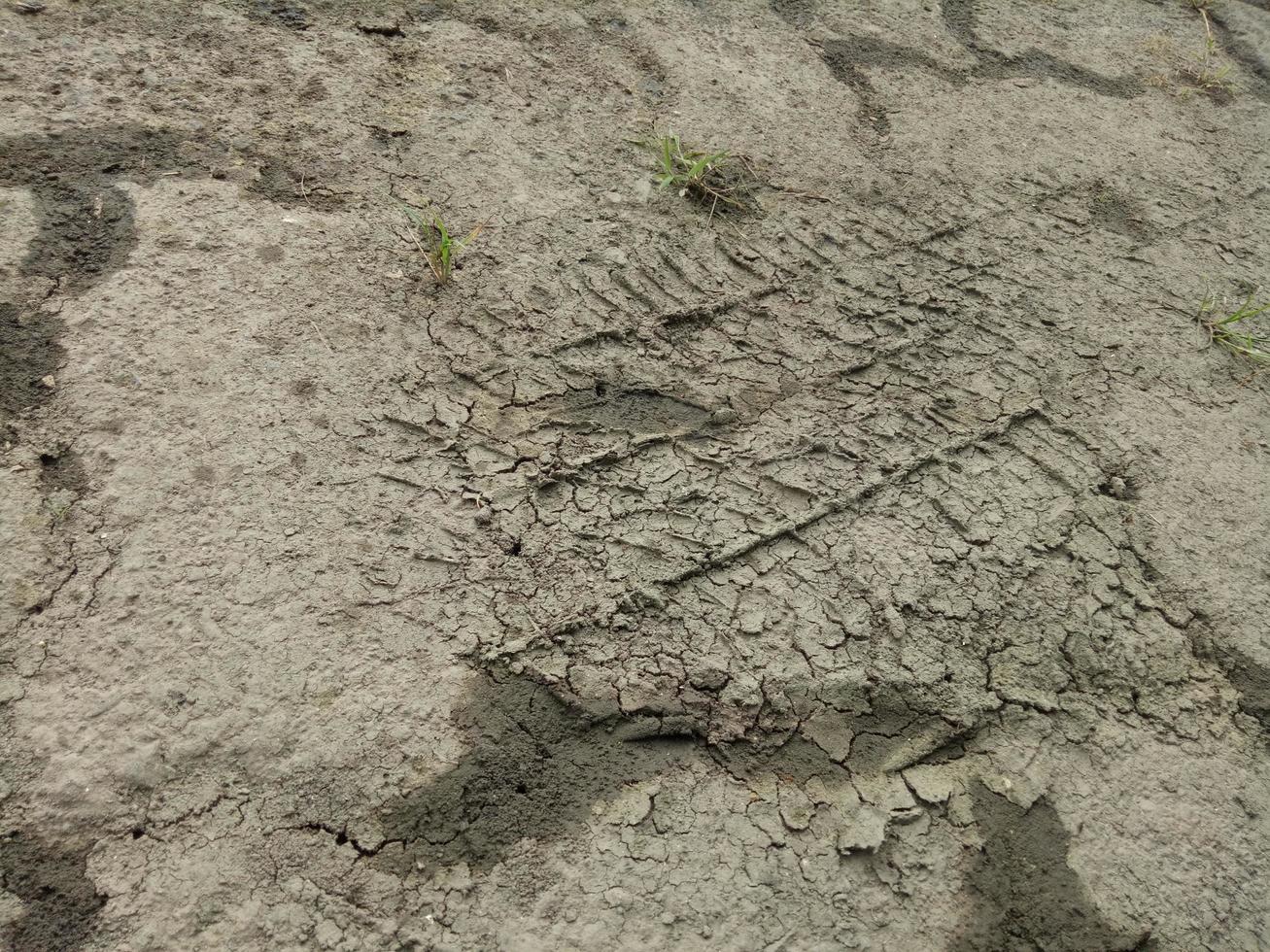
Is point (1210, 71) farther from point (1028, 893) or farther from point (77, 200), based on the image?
point (77, 200)

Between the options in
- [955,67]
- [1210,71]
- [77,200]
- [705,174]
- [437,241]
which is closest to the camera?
[77,200]

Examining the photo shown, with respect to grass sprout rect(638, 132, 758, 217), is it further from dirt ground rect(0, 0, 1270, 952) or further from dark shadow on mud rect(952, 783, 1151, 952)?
dark shadow on mud rect(952, 783, 1151, 952)

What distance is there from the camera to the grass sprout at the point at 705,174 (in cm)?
211

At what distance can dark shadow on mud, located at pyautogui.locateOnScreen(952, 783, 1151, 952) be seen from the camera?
127 centimetres

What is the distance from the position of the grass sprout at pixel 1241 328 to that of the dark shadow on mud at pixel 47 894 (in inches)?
93.7

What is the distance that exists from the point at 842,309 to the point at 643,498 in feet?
2.21

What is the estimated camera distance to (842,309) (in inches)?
77.2

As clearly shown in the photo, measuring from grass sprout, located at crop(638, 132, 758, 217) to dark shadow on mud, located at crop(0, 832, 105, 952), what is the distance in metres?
1.69

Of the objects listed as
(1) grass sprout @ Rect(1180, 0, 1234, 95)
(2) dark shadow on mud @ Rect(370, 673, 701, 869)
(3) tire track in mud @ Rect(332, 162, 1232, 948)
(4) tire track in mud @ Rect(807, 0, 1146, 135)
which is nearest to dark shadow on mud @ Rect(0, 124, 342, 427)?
(3) tire track in mud @ Rect(332, 162, 1232, 948)

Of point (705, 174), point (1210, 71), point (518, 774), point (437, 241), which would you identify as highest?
point (1210, 71)

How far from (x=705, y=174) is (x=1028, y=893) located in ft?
5.25

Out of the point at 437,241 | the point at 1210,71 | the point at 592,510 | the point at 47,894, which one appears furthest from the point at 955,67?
the point at 47,894

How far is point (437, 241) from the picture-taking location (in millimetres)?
1908

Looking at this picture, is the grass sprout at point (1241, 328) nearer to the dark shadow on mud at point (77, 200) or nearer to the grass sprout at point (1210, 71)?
the grass sprout at point (1210, 71)
